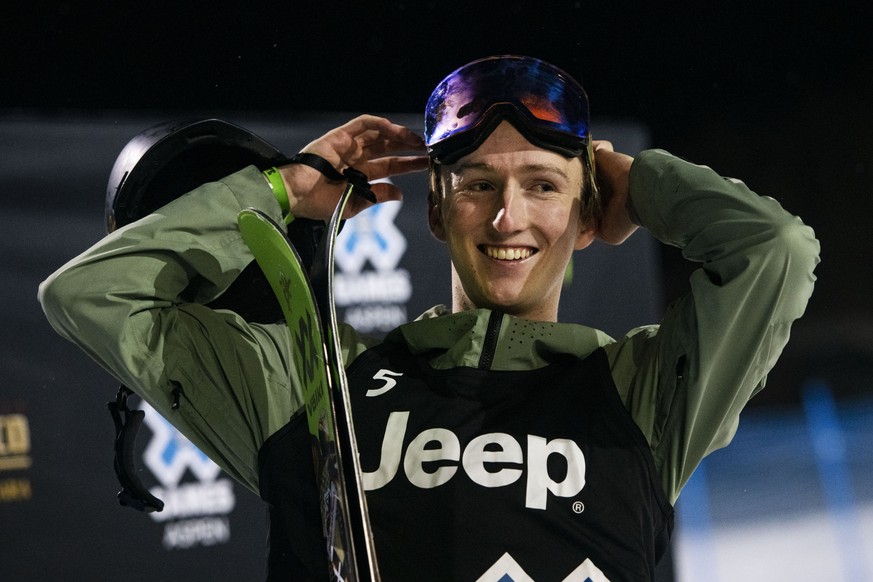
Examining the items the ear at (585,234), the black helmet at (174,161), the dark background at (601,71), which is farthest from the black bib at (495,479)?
the dark background at (601,71)

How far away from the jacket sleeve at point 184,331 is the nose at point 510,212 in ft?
1.18

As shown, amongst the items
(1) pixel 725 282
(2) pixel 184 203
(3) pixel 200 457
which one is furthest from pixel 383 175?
(3) pixel 200 457

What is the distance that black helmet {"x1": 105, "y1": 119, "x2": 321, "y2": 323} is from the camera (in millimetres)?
1617

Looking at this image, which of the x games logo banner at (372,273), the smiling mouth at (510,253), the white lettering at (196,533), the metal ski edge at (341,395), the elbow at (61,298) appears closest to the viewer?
the metal ski edge at (341,395)

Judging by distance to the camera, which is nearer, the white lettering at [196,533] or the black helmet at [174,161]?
the black helmet at [174,161]

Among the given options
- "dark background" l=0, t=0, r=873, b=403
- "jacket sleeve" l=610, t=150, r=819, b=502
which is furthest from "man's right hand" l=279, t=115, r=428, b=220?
"dark background" l=0, t=0, r=873, b=403

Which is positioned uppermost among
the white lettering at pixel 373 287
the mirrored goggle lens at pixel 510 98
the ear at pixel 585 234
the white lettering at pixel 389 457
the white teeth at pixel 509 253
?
the mirrored goggle lens at pixel 510 98

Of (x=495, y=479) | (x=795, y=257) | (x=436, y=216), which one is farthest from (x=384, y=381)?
(x=795, y=257)

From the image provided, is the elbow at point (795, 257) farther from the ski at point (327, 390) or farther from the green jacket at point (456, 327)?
the ski at point (327, 390)

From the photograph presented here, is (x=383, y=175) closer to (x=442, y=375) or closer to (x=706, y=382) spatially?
(x=442, y=375)

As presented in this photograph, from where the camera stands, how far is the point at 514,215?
1454 millimetres

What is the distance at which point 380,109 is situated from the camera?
10.2 feet

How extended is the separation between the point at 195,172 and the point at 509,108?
544 mm

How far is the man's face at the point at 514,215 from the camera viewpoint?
1484mm
